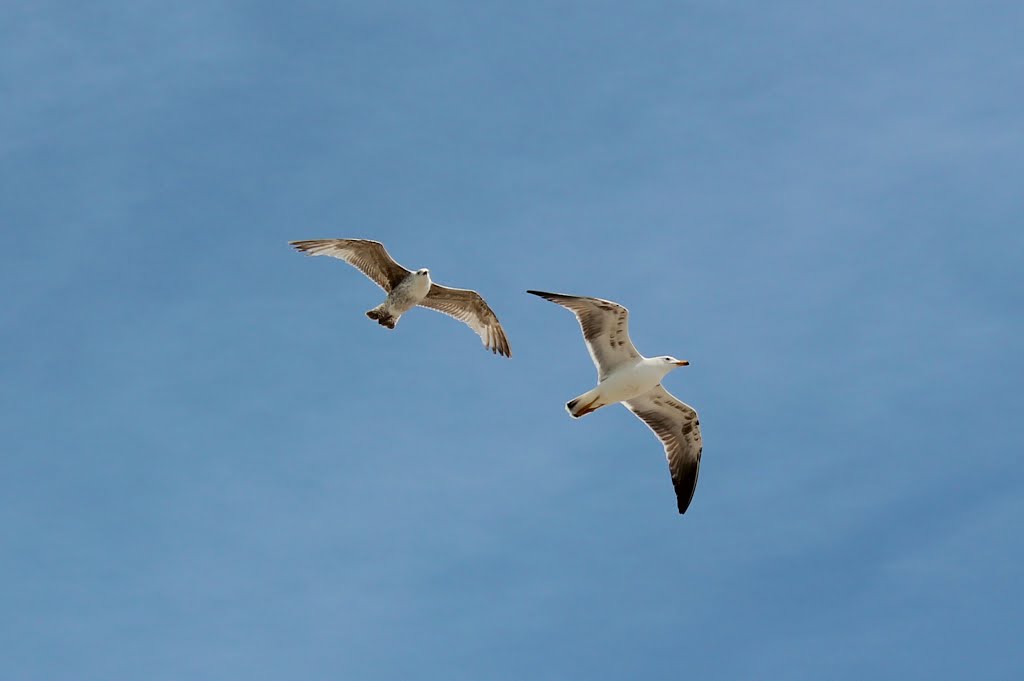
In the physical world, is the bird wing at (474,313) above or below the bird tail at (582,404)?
above

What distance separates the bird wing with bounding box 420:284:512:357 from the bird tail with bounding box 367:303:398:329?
115 cm

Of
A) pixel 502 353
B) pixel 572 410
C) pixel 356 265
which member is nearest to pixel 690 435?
pixel 572 410

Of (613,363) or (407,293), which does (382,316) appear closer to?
(407,293)

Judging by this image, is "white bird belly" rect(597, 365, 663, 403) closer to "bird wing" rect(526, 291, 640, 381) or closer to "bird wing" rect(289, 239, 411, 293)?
"bird wing" rect(526, 291, 640, 381)

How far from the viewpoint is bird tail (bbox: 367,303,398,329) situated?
94.2ft

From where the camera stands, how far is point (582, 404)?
2392cm

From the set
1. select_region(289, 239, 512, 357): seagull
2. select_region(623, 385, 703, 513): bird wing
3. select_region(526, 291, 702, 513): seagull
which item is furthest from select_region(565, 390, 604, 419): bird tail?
select_region(289, 239, 512, 357): seagull

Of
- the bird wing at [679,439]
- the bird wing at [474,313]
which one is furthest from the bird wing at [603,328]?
the bird wing at [474,313]

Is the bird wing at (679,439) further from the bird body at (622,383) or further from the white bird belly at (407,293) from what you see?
the white bird belly at (407,293)

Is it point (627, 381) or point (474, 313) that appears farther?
point (474, 313)

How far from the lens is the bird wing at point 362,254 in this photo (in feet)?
93.7

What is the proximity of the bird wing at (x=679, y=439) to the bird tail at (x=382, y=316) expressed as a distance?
6.06 m

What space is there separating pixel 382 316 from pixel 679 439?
7.14m

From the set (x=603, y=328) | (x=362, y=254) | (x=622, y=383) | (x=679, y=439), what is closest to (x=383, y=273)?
(x=362, y=254)
